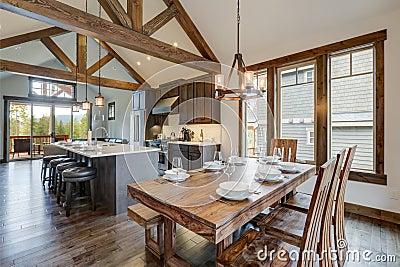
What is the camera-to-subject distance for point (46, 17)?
7.97 feet

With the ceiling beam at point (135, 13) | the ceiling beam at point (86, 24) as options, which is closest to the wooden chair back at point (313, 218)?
the ceiling beam at point (86, 24)

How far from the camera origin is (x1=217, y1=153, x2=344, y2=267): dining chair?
3.76 ft

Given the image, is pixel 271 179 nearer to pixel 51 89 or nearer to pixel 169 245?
pixel 169 245

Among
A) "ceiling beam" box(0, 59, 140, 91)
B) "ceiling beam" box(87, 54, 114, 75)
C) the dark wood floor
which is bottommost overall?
the dark wood floor

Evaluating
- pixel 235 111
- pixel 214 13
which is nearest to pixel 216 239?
pixel 235 111

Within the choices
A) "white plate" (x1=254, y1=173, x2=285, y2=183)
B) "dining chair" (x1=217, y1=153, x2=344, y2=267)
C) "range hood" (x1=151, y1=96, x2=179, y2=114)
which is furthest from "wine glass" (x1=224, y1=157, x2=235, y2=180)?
"range hood" (x1=151, y1=96, x2=179, y2=114)

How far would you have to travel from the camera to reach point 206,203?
1.37 m

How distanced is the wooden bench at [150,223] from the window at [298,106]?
2.94 metres

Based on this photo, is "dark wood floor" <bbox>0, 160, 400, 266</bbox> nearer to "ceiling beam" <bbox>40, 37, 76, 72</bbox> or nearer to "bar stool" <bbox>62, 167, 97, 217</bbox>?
"bar stool" <bbox>62, 167, 97, 217</bbox>

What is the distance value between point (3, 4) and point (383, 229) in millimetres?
5169

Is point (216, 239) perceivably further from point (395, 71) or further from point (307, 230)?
point (395, 71)

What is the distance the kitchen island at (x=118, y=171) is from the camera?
303cm

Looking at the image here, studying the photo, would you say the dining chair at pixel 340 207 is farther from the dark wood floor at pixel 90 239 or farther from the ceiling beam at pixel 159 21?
the ceiling beam at pixel 159 21

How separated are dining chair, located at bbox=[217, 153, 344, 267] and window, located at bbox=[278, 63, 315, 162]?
2.43 m
